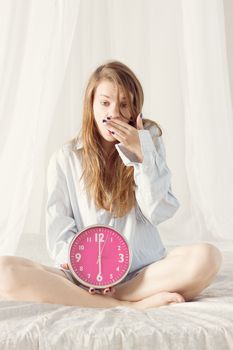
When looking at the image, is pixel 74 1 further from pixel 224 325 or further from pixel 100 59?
pixel 224 325

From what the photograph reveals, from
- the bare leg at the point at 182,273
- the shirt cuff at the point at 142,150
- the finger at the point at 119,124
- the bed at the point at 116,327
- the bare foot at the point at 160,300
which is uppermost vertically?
the finger at the point at 119,124

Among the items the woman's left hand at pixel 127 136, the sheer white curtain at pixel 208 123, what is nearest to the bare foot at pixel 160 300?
the woman's left hand at pixel 127 136

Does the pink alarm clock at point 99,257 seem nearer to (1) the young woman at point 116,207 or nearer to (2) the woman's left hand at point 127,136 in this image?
(1) the young woman at point 116,207

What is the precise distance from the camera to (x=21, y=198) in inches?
93.8

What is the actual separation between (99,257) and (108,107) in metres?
0.39

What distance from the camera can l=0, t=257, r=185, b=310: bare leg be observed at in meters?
1.68

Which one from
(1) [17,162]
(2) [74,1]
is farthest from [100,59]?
(1) [17,162]

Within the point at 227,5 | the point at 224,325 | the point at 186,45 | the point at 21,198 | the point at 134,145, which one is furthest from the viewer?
the point at 227,5

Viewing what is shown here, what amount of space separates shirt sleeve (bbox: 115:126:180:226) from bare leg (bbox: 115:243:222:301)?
113 millimetres

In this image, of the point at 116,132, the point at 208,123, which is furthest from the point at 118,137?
the point at 208,123

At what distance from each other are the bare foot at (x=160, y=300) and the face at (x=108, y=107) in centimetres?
44

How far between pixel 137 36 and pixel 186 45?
225mm

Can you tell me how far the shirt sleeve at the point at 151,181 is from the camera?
1.80 m

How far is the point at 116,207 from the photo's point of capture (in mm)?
1854
